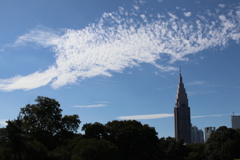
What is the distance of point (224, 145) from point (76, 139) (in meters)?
31.8

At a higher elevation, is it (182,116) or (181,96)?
(181,96)

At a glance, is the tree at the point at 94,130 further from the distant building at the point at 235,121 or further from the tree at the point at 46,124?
the distant building at the point at 235,121

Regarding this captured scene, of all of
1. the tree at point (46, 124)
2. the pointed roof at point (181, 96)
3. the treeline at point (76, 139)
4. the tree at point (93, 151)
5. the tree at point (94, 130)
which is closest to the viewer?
the treeline at point (76, 139)

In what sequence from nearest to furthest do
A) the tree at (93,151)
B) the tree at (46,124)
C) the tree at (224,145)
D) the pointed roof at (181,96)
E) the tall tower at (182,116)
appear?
the tree at (93,151)
the tree at (46,124)
the tree at (224,145)
the pointed roof at (181,96)
the tall tower at (182,116)

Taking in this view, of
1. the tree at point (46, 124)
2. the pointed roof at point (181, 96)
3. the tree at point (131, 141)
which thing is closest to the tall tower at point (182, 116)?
the pointed roof at point (181, 96)

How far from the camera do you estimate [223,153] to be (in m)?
59.6

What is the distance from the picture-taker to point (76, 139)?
4844 cm

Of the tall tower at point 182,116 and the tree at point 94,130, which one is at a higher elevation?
the tall tower at point 182,116

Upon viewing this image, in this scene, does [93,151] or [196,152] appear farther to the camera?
[196,152]

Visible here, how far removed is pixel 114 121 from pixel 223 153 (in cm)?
2374

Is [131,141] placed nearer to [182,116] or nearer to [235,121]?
[182,116]

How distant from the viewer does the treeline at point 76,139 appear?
130 ft

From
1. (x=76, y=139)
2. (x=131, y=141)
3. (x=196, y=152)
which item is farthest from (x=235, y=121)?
(x=76, y=139)

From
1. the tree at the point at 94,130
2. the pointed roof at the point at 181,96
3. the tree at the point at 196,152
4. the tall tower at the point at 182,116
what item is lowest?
the tree at the point at 196,152
